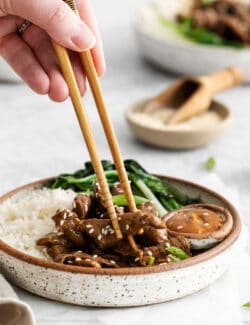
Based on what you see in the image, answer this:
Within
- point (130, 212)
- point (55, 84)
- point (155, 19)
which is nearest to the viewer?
point (130, 212)

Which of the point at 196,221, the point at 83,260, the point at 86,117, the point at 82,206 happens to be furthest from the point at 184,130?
the point at 83,260

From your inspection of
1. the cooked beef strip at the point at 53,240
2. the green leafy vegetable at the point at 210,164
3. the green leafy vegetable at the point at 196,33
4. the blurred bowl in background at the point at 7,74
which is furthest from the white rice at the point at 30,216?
the green leafy vegetable at the point at 196,33

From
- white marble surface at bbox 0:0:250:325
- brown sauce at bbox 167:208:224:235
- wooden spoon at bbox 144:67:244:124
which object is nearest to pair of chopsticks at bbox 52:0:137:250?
brown sauce at bbox 167:208:224:235

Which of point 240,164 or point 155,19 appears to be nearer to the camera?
point 240,164

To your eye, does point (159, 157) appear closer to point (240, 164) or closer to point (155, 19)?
point (240, 164)

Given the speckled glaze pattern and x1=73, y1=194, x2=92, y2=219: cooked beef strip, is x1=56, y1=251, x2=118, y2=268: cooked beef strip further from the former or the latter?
x1=73, y1=194, x2=92, y2=219: cooked beef strip

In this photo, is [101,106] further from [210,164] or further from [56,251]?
[210,164]

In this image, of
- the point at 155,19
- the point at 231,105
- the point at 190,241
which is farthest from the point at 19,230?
the point at 155,19
